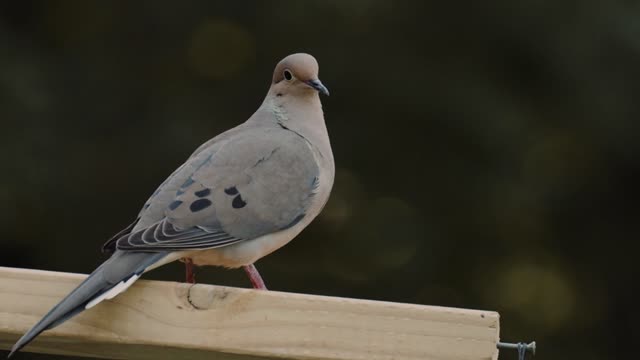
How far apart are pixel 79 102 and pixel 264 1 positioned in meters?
1.01

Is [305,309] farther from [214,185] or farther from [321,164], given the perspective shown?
[321,164]

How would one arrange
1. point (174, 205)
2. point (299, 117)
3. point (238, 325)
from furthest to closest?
point (299, 117), point (174, 205), point (238, 325)

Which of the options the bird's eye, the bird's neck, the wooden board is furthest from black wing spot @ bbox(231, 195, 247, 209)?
the wooden board

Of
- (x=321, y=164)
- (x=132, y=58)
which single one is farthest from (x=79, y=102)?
(x=321, y=164)

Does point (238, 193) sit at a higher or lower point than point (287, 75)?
lower

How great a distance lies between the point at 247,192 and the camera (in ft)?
9.27

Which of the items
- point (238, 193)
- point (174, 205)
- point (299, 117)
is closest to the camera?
point (174, 205)

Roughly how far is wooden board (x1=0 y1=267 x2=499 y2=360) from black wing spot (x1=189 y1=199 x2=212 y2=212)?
51 cm

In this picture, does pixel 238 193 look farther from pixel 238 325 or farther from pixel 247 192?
pixel 238 325

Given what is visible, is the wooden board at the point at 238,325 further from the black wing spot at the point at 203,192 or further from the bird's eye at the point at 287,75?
the bird's eye at the point at 287,75

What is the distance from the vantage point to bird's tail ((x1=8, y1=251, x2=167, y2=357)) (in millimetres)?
2051

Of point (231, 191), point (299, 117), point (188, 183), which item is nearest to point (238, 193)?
point (231, 191)

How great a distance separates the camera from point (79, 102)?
222 inches

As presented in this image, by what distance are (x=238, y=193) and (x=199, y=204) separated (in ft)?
0.38
